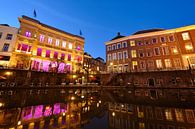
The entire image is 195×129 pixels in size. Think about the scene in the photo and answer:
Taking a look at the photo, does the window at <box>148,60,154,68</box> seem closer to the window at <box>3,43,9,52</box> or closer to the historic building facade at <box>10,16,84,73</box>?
the historic building facade at <box>10,16,84,73</box>

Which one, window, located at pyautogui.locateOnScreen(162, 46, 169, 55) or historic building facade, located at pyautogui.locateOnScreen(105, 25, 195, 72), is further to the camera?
window, located at pyautogui.locateOnScreen(162, 46, 169, 55)

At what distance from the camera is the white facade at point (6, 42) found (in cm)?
2541

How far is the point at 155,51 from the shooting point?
102ft

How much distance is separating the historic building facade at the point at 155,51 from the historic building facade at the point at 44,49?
1382 centimetres

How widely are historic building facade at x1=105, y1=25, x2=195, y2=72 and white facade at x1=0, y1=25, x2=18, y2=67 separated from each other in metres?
27.7

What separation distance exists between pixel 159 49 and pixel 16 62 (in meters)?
37.9

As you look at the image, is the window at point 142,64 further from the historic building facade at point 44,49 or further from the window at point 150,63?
the historic building facade at point 44,49

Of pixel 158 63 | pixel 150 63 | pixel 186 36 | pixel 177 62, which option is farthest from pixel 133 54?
pixel 186 36

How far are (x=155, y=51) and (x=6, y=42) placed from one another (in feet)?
130

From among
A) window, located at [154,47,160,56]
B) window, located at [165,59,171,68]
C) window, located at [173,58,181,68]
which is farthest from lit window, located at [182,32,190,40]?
window, located at [165,59,171,68]

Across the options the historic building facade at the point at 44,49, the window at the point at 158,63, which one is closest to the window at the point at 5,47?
the historic building facade at the point at 44,49

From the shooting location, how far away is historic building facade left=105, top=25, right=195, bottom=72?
27.9 m

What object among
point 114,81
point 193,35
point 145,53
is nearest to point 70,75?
point 114,81

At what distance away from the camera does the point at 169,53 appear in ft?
96.1
